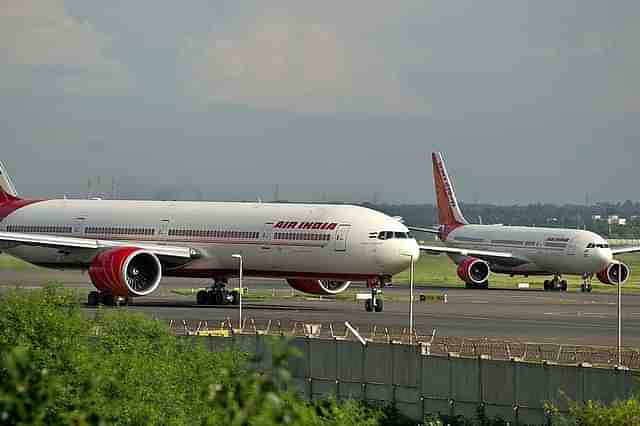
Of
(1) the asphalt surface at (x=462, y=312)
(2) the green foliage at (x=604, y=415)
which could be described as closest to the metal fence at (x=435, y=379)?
(2) the green foliage at (x=604, y=415)

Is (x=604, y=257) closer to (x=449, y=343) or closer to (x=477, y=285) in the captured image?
(x=477, y=285)

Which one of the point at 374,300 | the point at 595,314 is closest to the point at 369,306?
the point at 374,300

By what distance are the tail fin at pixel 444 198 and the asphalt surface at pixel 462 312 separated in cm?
2842

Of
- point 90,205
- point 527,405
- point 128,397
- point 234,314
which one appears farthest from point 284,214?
point 128,397

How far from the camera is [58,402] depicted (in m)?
37.2

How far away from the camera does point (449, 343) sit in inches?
2053

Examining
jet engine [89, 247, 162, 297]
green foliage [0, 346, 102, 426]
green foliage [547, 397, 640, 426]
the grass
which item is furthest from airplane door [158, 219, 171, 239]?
green foliage [0, 346, 102, 426]

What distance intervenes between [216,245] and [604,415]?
38246mm

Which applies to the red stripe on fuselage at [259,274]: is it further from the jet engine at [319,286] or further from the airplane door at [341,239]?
the jet engine at [319,286]

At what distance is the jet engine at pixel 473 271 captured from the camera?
102 m

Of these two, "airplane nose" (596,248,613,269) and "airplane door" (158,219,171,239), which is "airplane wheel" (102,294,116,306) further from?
"airplane nose" (596,248,613,269)

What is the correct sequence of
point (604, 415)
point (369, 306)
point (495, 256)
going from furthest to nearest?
point (495, 256) < point (369, 306) < point (604, 415)

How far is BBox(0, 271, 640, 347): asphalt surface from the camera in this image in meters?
59.5

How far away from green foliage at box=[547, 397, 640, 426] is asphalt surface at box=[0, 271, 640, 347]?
13.5 metres
